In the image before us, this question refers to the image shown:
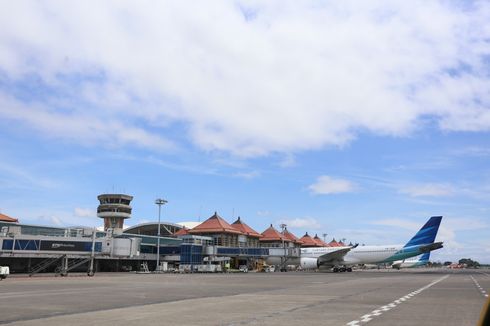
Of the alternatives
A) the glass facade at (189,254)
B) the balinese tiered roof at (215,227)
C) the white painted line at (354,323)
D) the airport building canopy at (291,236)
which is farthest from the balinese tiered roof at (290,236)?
the white painted line at (354,323)

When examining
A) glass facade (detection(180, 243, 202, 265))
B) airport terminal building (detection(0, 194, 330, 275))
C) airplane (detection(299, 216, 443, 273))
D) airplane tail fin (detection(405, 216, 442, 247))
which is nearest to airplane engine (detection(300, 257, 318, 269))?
airplane (detection(299, 216, 443, 273))

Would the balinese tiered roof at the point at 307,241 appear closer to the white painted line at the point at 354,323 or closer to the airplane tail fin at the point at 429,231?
the airplane tail fin at the point at 429,231

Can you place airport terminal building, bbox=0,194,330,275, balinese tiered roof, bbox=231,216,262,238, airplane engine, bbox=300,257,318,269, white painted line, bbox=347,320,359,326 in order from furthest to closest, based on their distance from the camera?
balinese tiered roof, bbox=231,216,262,238 < airplane engine, bbox=300,257,318,269 < airport terminal building, bbox=0,194,330,275 < white painted line, bbox=347,320,359,326

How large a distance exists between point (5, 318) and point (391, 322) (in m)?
10.7

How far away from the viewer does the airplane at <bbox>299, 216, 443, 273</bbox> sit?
247 feet

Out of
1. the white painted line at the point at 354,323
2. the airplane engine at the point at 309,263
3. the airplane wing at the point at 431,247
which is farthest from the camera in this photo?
the airplane engine at the point at 309,263

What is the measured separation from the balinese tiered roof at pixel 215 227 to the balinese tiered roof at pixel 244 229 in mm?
7196

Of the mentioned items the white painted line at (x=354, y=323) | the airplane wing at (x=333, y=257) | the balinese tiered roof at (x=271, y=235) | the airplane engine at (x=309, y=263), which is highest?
the balinese tiered roof at (x=271, y=235)

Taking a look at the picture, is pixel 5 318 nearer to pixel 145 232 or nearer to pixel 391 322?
pixel 391 322

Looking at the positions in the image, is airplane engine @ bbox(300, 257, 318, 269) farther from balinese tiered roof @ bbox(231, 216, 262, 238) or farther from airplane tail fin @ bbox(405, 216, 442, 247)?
balinese tiered roof @ bbox(231, 216, 262, 238)

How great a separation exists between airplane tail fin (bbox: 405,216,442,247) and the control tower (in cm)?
7518

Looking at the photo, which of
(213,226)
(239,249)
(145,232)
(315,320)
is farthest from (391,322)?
(145,232)

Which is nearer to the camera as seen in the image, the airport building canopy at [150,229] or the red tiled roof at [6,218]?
the red tiled roof at [6,218]

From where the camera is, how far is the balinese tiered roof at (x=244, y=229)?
134m
